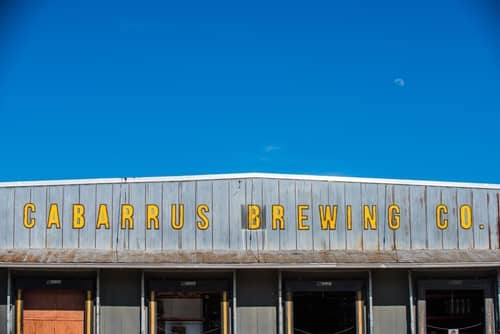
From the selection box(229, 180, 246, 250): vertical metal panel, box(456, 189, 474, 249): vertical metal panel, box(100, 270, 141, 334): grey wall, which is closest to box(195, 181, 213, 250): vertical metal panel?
box(229, 180, 246, 250): vertical metal panel

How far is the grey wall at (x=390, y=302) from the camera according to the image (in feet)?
44.8

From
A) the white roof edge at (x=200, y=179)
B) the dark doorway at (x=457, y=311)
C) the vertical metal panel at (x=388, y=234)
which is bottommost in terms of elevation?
the dark doorway at (x=457, y=311)

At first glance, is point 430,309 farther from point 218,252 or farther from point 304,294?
point 218,252

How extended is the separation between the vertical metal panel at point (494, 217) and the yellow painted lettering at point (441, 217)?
3.75ft

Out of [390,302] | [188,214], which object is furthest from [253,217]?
[390,302]

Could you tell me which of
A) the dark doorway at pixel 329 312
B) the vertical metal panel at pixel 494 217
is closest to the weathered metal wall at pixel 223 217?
the vertical metal panel at pixel 494 217

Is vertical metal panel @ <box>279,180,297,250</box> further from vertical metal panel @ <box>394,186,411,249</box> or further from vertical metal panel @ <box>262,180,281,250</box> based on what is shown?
vertical metal panel @ <box>394,186,411,249</box>

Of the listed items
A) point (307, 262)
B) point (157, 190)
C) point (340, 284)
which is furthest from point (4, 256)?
point (340, 284)

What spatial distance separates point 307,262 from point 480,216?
4.76m

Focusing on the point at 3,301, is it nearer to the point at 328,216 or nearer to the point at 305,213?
the point at 305,213

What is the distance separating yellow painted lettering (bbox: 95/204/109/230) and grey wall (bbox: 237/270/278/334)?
3.31 m

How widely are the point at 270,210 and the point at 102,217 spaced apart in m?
3.92

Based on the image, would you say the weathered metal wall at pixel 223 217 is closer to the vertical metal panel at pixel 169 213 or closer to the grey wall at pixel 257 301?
the vertical metal panel at pixel 169 213

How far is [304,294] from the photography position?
537 inches
